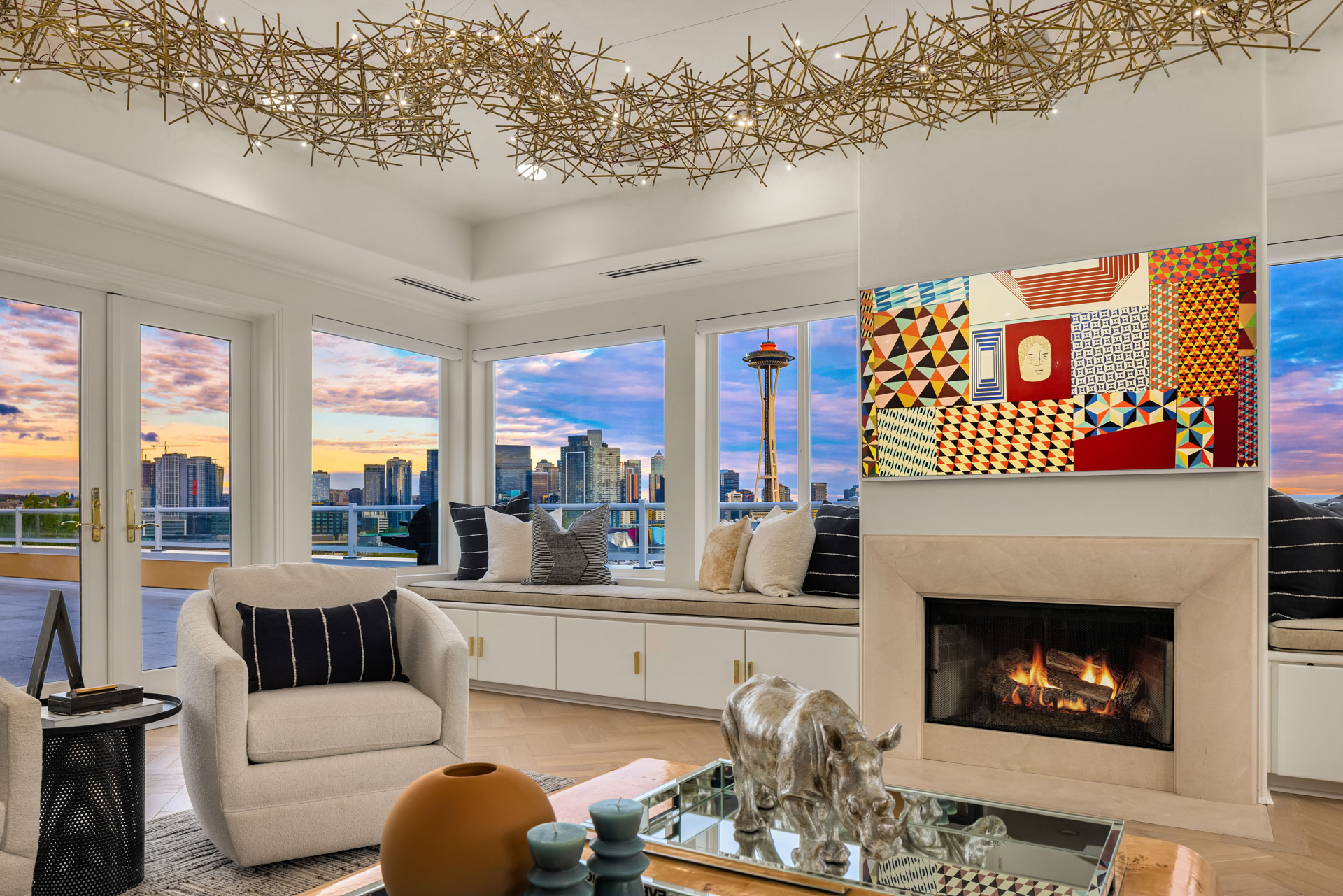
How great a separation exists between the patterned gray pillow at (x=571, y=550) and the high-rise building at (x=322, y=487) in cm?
125

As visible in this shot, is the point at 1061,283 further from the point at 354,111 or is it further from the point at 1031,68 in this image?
the point at 354,111

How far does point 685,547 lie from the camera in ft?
17.2

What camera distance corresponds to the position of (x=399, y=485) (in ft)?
19.3

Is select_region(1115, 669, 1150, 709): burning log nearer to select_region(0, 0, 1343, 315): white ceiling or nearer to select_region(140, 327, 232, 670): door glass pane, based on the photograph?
select_region(0, 0, 1343, 315): white ceiling

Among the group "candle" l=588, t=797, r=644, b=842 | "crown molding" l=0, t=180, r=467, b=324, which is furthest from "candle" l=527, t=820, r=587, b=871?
"crown molding" l=0, t=180, r=467, b=324

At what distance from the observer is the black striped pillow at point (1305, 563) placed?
3303 millimetres

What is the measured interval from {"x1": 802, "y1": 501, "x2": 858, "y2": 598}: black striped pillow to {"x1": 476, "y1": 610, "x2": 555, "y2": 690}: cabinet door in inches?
57.7

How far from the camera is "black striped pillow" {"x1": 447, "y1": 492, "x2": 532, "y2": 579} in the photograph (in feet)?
18.5

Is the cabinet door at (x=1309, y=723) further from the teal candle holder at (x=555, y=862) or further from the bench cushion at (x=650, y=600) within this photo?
the teal candle holder at (x=555, y=862)

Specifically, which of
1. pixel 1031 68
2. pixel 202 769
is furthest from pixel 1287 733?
pixel 202 769

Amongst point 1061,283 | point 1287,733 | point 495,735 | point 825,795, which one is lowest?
point 495,735

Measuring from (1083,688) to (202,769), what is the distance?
9.95ft

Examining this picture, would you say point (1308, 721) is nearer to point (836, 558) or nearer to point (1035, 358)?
point (1035, 358)

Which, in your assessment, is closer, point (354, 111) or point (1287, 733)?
point (354, 111)
